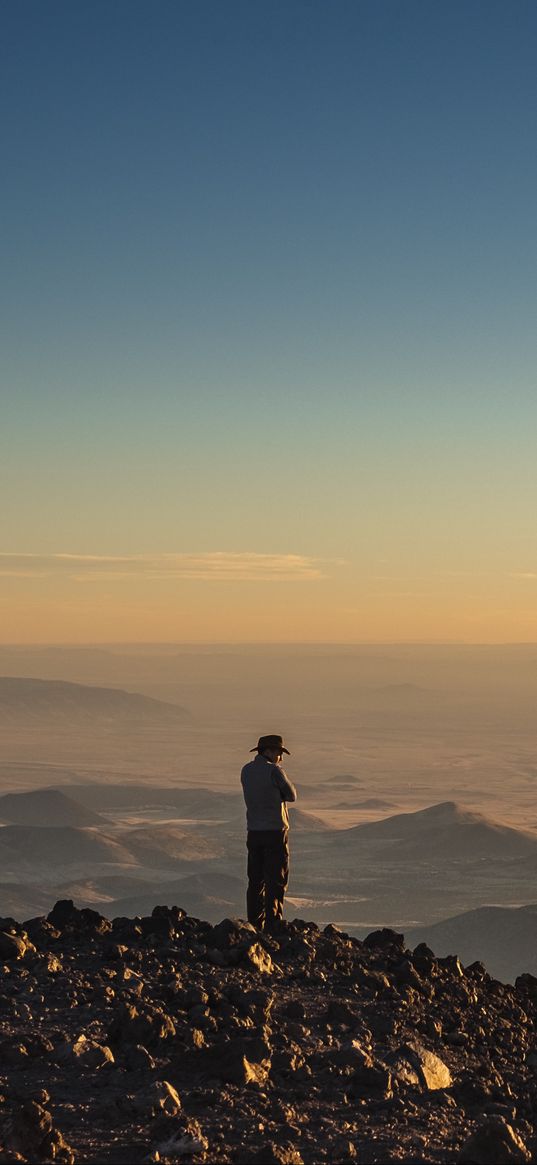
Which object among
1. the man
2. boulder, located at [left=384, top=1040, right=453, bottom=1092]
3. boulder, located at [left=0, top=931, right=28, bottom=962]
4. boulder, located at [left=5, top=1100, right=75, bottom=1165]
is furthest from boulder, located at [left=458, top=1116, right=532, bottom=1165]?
the man

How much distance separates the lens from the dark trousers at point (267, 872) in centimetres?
1414

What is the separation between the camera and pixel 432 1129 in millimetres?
8703

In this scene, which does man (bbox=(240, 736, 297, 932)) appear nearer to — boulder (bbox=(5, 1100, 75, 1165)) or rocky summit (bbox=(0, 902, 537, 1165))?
rocky summit (bbox=(0, 902, 537, 1165))

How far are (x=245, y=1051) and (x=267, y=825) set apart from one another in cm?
491

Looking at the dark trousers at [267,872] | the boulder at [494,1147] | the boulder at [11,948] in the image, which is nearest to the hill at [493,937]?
the dark trousers at [267,872]

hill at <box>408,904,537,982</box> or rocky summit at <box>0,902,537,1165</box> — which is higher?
rocky summit at <box>0,902,537,1165</box>

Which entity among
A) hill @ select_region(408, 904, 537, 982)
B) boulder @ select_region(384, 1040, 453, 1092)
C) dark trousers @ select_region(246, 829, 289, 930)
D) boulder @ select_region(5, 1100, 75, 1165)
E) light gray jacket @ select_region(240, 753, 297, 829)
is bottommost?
hill @ select_region(408, 904, 537, 982)

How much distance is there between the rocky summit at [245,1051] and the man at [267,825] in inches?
34.5

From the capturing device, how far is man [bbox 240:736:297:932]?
→ 1404 centimetres

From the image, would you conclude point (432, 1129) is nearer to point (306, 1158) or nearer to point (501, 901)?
point (306, 1158)

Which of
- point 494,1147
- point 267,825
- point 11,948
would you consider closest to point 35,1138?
point 494,1147

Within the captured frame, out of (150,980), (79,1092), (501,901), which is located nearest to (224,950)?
(150,980)

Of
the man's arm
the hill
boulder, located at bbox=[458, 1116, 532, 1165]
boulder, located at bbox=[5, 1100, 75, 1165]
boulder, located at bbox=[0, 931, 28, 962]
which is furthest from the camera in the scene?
the hill

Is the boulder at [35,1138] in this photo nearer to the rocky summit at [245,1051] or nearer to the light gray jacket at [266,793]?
the rocky summit at [245,1051]
